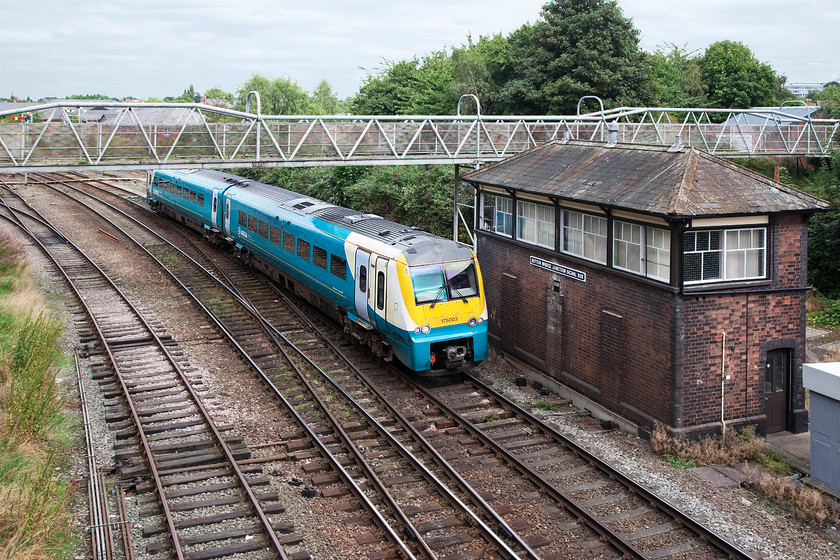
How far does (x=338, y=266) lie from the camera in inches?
646

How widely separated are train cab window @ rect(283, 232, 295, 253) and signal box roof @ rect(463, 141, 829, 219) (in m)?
5.59

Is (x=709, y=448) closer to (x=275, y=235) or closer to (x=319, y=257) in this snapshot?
→ (x=319, y=257)

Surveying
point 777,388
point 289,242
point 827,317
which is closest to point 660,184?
point 777,388

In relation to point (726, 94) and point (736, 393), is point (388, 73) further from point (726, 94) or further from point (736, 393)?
point (736, 393)

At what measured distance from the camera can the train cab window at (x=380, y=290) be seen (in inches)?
573

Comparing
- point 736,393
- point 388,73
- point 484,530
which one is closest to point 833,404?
point 736,393

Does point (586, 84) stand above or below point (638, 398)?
above

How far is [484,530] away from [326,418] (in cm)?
436

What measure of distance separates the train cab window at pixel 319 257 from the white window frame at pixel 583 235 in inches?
208

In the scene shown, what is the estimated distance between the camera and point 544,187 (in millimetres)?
14641

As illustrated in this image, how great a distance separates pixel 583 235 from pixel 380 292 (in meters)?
3.80

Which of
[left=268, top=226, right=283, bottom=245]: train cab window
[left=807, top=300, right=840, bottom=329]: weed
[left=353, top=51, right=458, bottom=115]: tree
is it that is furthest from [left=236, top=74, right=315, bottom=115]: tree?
[left=807, top=300, right=840, bottom=329]: weed

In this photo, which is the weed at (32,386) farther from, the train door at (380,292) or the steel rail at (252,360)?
the train door at (380,292)

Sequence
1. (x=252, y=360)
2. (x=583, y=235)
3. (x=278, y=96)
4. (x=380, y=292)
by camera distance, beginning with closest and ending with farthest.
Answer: (x=583, y=235)
(x=380, y=292)
(x=252, y=360)
(x=278, y=96)
